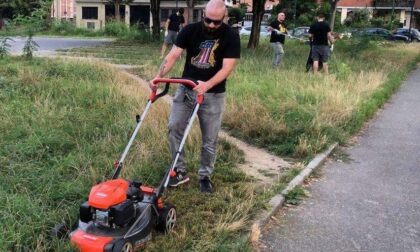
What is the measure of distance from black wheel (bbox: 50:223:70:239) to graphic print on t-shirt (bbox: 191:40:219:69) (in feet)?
6.30

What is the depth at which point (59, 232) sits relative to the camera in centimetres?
402

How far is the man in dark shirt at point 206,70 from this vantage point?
4.88 m

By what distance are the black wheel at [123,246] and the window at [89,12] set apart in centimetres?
5652

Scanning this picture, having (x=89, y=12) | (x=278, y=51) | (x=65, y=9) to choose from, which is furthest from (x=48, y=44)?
(x=65, y=9)

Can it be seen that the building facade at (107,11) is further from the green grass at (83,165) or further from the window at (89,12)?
the green grass at (83,165)

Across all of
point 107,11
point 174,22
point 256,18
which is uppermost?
point 107,11

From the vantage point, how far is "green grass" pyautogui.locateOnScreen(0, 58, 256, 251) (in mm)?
4180

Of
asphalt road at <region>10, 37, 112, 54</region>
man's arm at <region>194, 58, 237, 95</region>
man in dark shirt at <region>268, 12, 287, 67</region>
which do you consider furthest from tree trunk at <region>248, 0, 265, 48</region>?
man's arm at <region>194, 58, 237, 95</region>

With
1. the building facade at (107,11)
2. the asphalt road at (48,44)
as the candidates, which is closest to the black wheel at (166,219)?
the asphalt road at (48,44)

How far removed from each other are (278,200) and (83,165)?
2008mm

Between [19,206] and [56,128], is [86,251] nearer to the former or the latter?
[19,206]

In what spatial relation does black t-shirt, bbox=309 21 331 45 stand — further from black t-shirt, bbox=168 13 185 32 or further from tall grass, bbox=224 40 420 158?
black t-shirt, bbox=168 13 185 32

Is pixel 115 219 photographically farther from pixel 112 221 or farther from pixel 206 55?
pixel 206 55

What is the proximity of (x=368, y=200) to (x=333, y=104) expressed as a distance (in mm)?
3725
